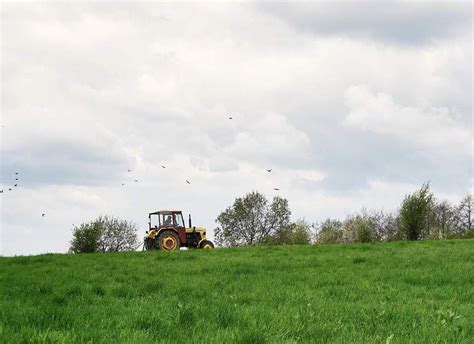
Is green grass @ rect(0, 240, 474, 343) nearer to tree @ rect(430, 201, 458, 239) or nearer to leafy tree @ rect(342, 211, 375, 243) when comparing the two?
leafy tree @ rect(342, 211, 375, 243)

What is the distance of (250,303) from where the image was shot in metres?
8.84

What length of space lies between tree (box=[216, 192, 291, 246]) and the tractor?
3956cm

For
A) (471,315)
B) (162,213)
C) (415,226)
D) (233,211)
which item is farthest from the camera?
(233,211)

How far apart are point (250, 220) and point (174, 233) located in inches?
1646

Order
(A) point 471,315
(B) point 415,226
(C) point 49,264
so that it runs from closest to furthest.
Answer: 1. (A) point 471,315
2. (C) point 49,264
3. (B) point 415,226

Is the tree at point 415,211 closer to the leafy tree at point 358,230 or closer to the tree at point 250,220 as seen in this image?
the leafy tree at point 358,230

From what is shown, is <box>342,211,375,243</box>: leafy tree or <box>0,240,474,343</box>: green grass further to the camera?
<box>342,211,375,243</box>: leafy tree

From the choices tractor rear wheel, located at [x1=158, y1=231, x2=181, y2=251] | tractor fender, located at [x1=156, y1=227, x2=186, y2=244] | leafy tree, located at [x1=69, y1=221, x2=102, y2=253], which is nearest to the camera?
tractor rear wheel, located at [x1=158, y1=231, x2=181, y2=251]

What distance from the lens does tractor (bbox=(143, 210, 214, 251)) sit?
3092 cm

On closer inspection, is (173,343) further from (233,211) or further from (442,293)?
(233,211)

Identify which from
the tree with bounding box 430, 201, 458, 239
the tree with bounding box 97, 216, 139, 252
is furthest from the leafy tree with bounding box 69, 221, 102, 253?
the tree with bounding box 430, 201, 458, 239

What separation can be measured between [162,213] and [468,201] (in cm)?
6482

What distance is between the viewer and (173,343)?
5535 millimetres

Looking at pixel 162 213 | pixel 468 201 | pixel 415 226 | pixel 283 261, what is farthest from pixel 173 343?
pixel 468 201
